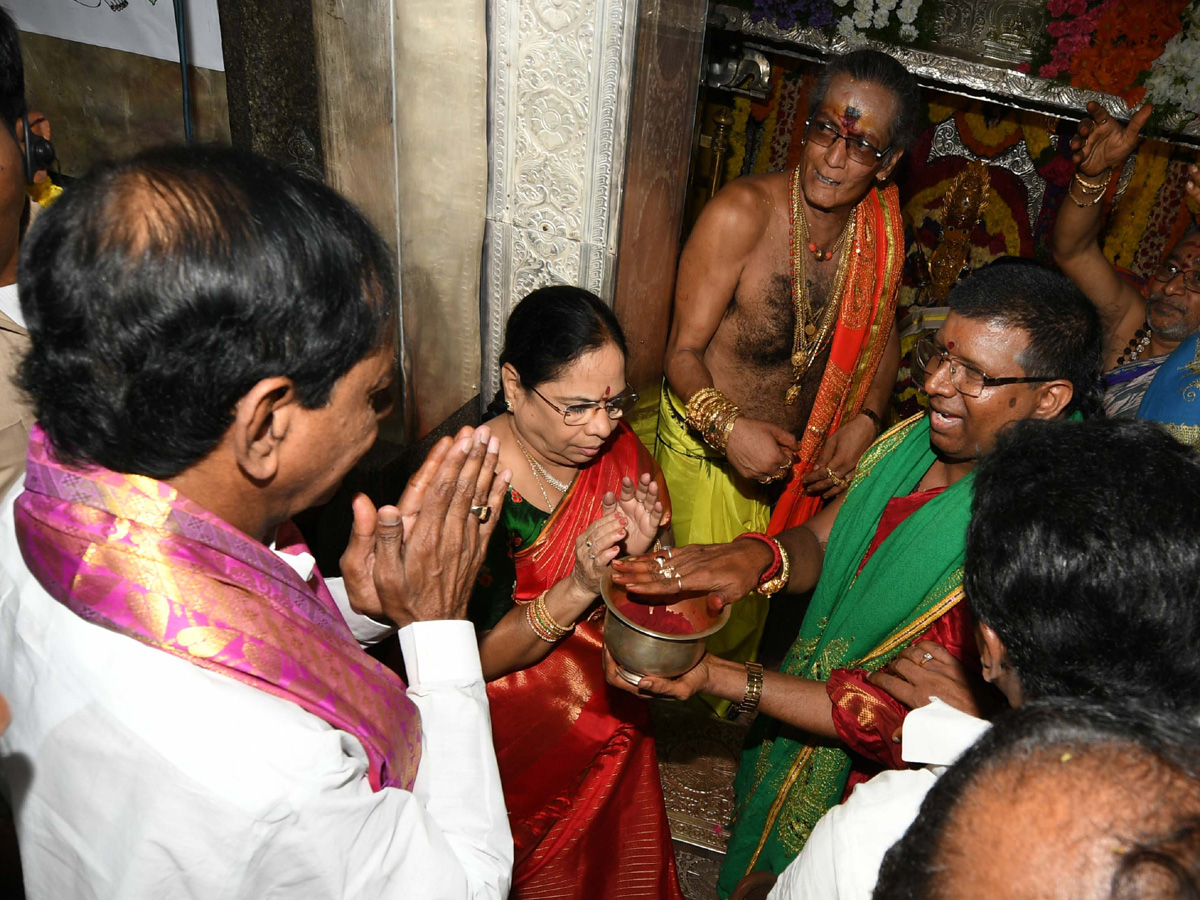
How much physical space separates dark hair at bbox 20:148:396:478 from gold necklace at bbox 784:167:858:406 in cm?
247

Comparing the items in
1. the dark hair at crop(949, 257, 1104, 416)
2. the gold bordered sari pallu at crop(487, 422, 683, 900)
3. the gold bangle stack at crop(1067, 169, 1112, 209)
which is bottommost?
the gold bordered sari pallu at crop(487, 422, 683, 900)

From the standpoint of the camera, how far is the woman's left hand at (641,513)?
7.57 feet

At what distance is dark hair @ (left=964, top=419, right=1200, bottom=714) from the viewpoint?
47.1 inches

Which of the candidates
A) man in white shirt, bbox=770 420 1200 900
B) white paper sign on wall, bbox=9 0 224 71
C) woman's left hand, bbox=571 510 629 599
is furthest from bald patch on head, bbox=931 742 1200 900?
white paper sign on wall, bbox=9 0 224 71

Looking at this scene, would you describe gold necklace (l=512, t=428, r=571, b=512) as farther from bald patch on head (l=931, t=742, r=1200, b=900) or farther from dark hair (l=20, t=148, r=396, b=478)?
bald patch on head (l=931, t=742, r=1200, b=900)

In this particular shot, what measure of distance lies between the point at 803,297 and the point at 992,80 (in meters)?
1.97

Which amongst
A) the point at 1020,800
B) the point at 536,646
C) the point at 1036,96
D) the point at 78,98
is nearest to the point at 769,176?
the point at 1036,96

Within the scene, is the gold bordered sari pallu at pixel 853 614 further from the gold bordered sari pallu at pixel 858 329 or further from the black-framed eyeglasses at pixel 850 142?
the black-framed eyeglasses at pixel 850 142

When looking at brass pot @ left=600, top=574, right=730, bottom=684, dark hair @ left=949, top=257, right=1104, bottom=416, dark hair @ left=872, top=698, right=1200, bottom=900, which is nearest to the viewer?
dark hair @ left=872, top=698, right=1200, bottom=900

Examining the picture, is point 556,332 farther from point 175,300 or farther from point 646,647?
point 175,300

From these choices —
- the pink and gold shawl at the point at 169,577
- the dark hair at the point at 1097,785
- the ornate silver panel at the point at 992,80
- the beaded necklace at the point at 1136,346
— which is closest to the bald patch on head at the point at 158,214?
the pink and gold shawl at the point at 169,577

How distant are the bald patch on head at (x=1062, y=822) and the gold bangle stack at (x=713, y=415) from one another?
2299mm

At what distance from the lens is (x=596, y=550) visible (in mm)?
→ 2123

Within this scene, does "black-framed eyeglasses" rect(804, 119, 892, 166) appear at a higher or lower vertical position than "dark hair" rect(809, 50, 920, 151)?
lower
